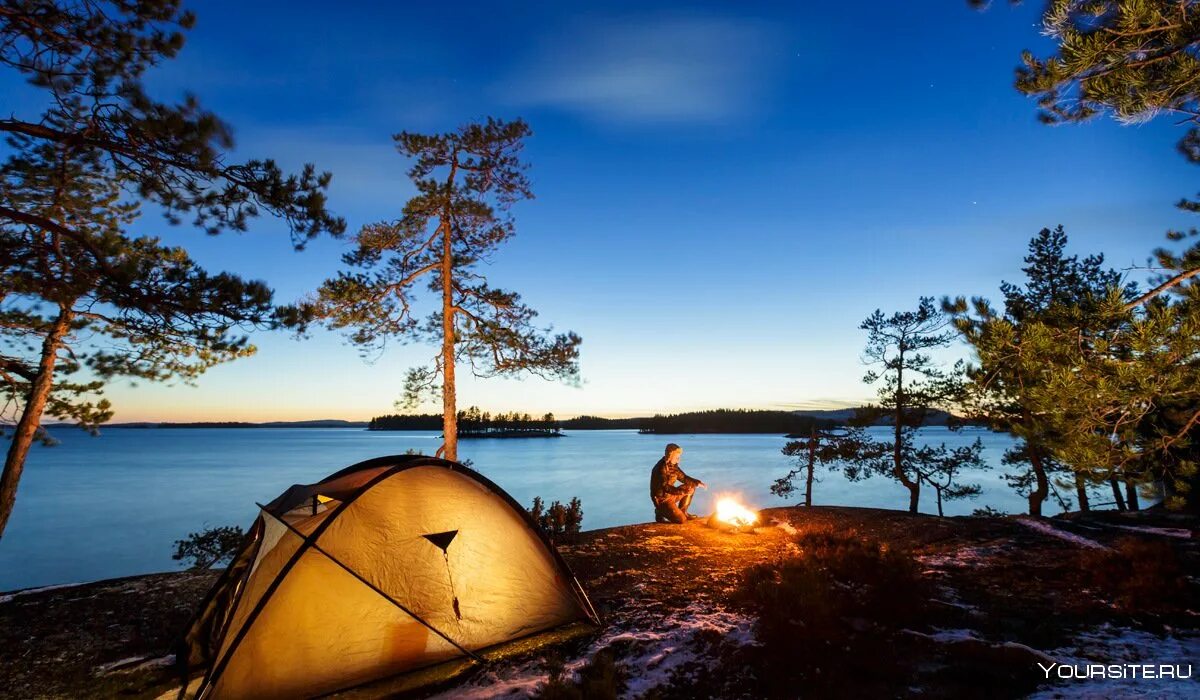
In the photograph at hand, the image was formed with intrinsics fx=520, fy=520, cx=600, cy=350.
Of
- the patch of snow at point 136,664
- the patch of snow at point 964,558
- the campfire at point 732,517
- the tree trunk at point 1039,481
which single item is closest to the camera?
the patch of snow at point 136,664

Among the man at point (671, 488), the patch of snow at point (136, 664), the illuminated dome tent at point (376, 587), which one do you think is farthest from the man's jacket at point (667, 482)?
the patch of snow at point (136, 664)

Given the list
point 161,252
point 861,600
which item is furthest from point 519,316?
point 861,600

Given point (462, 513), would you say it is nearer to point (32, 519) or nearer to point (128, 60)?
point (128, 60)

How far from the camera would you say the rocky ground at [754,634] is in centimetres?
453

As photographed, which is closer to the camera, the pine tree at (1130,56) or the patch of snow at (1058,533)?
the pine tree at (1130,56)

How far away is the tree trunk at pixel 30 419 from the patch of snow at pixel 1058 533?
61.9 ft

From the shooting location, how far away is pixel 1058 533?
32.0ft

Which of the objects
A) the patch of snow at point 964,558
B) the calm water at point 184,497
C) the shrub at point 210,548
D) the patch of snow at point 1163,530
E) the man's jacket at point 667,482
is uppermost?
the man's jacket at point 667,482

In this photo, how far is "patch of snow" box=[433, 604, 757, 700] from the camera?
4.58 meters

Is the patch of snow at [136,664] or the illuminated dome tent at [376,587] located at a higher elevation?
the illuminated dome tent at [376,587]

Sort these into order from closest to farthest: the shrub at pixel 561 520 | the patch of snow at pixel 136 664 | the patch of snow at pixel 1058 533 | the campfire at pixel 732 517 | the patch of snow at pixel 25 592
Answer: the patch of snow at pixel 136 664 < the patch of snow at pixel 25 592 < the patch of snow at pixel 1058 533 < the campfire at pixel 732 517 < the shrub at pixel 561 520

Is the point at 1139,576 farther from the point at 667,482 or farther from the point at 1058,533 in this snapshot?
the point at 667,482

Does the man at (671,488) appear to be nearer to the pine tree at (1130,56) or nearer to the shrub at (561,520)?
the shrub at (561,520)

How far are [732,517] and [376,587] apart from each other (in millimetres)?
7729
